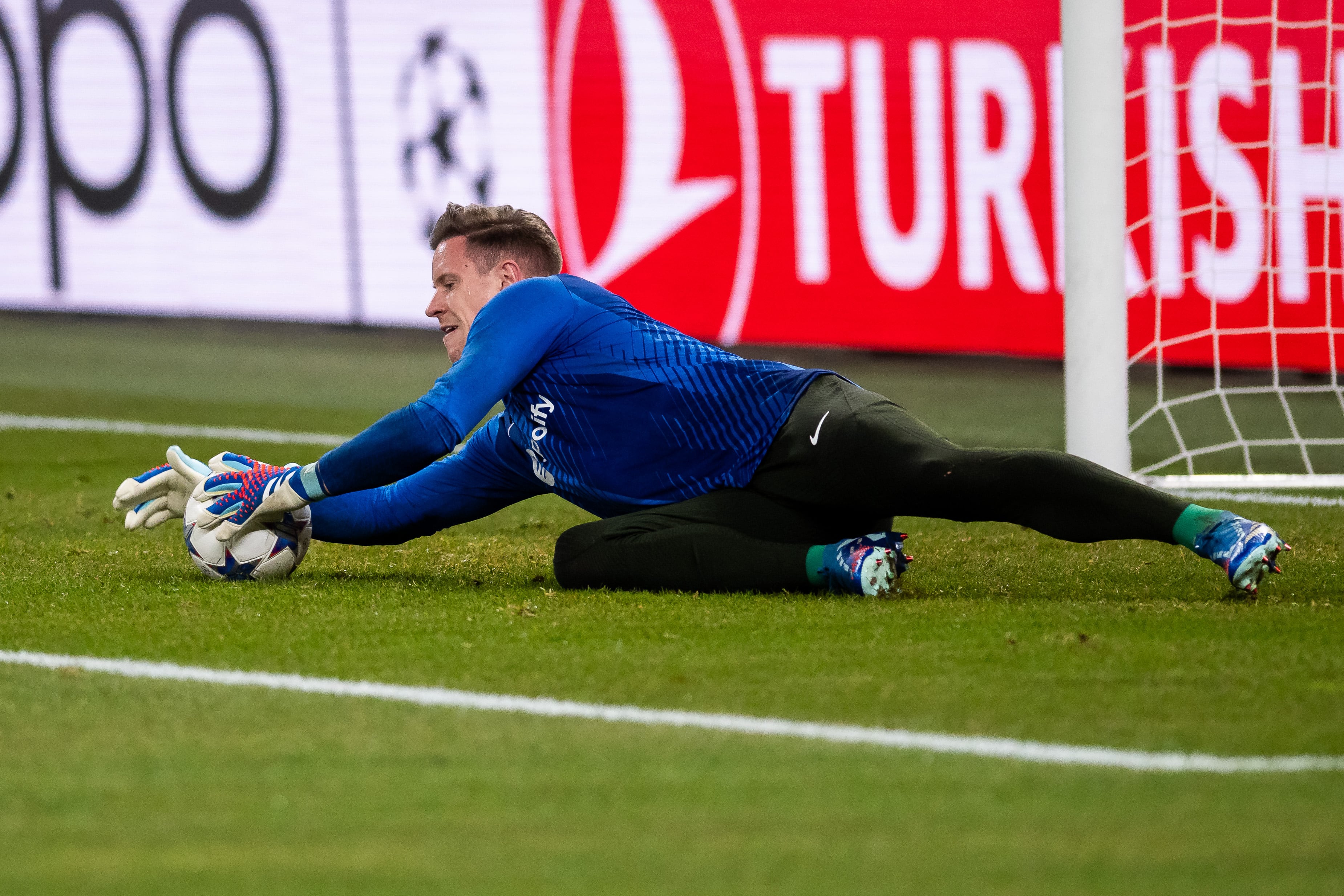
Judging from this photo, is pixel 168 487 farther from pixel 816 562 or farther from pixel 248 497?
pixel 816 562

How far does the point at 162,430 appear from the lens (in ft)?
26.2

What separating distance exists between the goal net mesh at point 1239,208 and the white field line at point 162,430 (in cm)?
361

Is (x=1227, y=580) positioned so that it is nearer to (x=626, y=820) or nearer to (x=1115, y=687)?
(x=1115, y=687)

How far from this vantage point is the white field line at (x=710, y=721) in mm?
2506

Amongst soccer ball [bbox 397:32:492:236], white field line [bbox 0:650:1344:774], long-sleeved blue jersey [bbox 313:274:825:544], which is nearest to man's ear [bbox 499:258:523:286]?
long-sleeved blue jersey [bbox 313:274:825:544]

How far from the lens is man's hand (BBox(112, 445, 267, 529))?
4207 millimetres

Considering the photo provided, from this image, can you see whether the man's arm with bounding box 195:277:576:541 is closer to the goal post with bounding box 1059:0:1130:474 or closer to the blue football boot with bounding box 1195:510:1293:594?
the blue football boot with bounding box 1195:510:1293:594

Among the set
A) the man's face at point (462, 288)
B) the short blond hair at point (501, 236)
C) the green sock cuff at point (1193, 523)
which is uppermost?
the short blond hair at point (501, 236)

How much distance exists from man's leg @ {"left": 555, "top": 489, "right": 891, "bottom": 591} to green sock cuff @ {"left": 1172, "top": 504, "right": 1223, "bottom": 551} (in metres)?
0.68

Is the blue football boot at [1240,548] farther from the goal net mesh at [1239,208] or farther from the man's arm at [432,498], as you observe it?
the goal net mesh at [1239,208]

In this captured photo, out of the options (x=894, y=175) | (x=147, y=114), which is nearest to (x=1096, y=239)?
(x=894, y=175)

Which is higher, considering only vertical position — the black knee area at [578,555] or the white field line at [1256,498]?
the black knee area at [578,555]

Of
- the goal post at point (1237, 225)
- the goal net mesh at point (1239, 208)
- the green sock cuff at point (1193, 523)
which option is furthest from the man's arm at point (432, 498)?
the goal net mesh at point (1239, 208)

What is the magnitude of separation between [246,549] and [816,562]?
4.31ft
